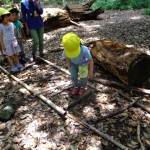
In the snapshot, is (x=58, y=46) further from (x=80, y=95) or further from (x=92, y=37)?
(x=80, y=95)

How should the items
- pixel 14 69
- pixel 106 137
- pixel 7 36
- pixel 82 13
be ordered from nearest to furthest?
pixel 106 137, pixel 7 36, pixel 14 69, pixel 82 13

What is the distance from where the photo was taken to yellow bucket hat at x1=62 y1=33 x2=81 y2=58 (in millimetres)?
4301

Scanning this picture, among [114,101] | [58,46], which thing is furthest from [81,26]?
[114,101]

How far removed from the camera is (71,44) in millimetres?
4316

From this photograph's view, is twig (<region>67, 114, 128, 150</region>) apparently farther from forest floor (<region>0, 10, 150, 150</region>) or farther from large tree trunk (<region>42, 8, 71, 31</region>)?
large tree trunk (<region>42, 8, 71, 31</region>)

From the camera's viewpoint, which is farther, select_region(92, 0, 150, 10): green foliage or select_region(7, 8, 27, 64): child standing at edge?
select_region(92, 0, 150, 10): green foliage

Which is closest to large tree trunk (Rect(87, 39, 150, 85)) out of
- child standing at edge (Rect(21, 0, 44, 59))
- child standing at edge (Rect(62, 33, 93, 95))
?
child standing at edge (Rect(62, 33, 93, 95))

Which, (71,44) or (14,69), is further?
(14,69)

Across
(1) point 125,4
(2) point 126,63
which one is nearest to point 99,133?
(2) point 126,63

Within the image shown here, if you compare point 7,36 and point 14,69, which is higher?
point 7,36

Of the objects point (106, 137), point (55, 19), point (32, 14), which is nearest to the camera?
point (106, 137)

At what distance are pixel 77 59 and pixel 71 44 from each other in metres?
0.49

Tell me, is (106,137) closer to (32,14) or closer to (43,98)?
(43,98)

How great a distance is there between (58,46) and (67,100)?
12.3ft
